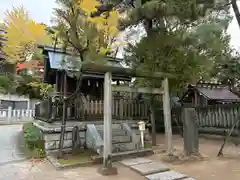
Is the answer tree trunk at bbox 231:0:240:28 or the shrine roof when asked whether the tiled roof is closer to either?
the shrine roof

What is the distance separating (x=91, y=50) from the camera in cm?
627

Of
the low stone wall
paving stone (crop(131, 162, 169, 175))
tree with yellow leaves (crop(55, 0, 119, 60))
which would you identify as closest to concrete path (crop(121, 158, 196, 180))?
paving stone (crop(131, 162, 169, 175))

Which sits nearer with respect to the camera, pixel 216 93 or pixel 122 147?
pixel 122 147

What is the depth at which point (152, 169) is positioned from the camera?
5.09 m

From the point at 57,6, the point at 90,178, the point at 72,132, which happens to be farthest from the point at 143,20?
the point at 90,178

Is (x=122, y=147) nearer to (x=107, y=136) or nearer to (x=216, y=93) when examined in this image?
(x=107, y=136)

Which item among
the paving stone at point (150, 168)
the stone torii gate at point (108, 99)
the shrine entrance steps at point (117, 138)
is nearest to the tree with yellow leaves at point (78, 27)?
the stone torii gate at point (108, 99)

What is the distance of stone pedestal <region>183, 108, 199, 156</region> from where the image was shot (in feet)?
20.9

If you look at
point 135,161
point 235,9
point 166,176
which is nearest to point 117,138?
point 135,161

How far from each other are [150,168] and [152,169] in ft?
0.33

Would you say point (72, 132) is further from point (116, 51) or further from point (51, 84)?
point (51, 84)

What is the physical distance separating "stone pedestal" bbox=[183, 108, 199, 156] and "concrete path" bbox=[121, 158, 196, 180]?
1318 millimetres

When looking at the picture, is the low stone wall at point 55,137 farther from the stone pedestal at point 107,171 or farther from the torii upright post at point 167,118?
the torii upright post at point 167,118

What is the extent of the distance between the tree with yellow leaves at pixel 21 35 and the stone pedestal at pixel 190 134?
486 inches
